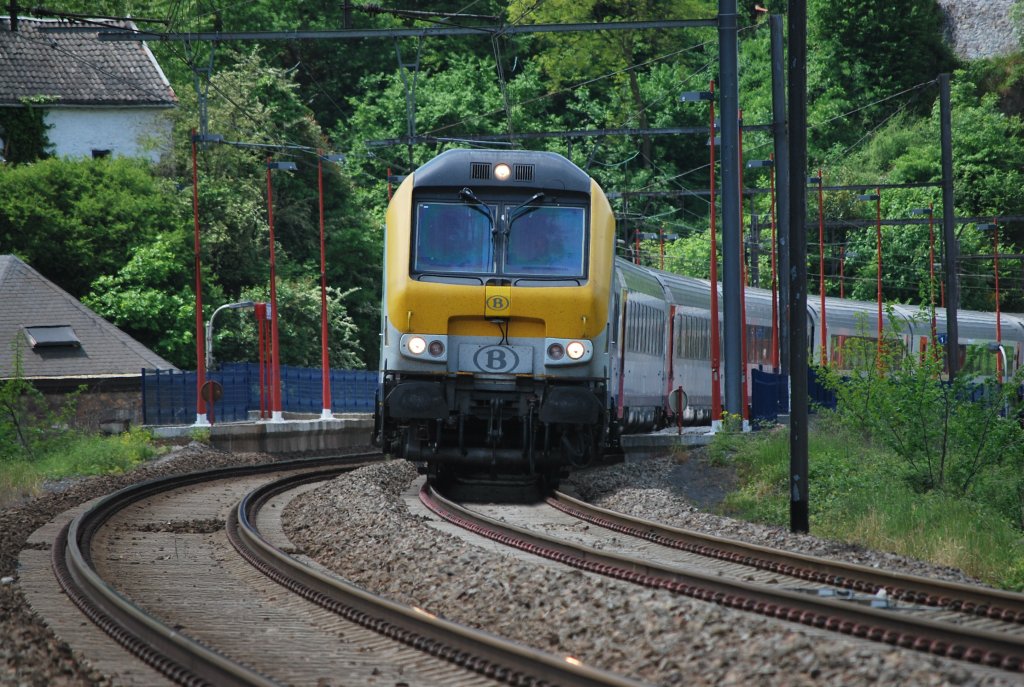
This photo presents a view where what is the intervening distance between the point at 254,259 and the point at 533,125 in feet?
39.4

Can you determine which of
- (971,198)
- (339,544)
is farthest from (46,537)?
(971,198)

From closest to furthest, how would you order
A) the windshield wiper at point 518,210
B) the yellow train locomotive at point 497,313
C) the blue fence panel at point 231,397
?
the yellow train locomotive at point 497,313 < the windshield wiper at point 518,210 < the blue fence panel at point 231,397

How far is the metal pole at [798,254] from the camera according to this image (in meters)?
15.6

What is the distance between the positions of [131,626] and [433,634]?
2.00 meters

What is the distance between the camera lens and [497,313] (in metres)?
16.7

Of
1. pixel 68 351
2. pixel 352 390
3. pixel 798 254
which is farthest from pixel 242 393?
pixel 798 254

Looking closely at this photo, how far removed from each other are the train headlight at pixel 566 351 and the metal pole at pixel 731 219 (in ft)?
28.6

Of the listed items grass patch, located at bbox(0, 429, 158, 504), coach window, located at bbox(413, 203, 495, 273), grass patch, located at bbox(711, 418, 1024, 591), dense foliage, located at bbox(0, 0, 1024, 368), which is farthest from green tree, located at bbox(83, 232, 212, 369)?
coach window, located at bbox(413, 203, 495, 273)

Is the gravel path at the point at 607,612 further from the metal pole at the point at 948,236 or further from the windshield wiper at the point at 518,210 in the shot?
the metal pole at the point at 948,236

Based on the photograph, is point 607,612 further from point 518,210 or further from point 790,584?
point 518,210

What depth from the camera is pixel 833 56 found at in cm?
7300

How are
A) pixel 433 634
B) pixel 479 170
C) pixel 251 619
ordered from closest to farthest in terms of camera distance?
pixel 433 634 < pixel 251 619 < pixel 479 170

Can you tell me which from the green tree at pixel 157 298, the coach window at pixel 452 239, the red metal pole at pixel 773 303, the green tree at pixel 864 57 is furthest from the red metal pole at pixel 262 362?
the green tree at pixel 864 57

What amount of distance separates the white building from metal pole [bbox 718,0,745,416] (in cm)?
3263
